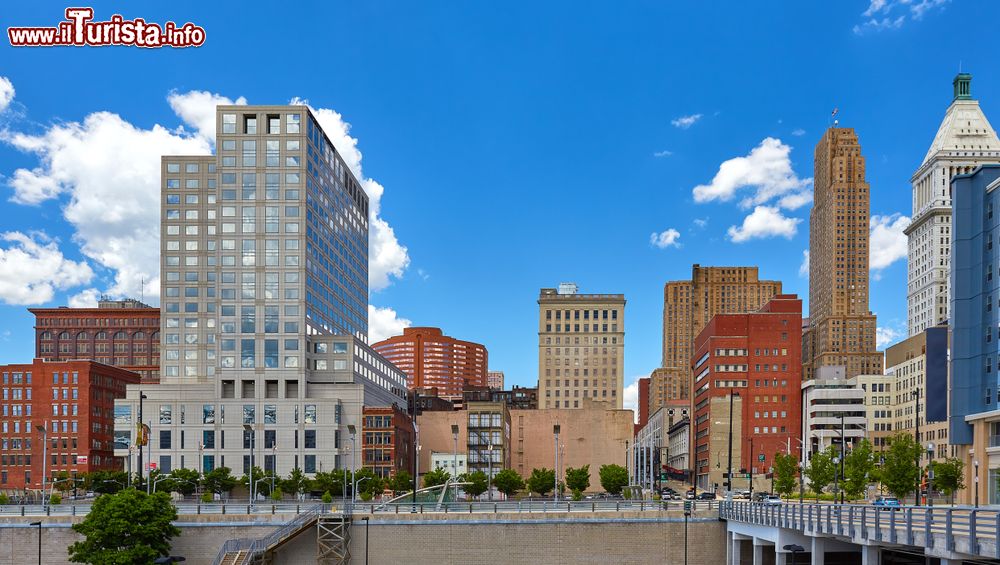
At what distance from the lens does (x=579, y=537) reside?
69.6 m

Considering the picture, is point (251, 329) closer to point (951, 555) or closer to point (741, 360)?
point (741, 360)

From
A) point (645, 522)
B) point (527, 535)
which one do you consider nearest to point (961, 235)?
point (645, 522)

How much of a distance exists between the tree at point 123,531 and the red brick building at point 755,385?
120934mm

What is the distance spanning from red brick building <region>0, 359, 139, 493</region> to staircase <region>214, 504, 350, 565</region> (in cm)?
10089

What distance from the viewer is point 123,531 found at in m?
63.2

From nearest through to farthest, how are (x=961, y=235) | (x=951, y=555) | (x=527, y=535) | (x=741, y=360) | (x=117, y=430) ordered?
(x=951, y=555)
(x=527, y=535)
(x=961, y=235)
(x=117, y=430)
(x=741, y=360)

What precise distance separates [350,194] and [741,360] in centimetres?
8041

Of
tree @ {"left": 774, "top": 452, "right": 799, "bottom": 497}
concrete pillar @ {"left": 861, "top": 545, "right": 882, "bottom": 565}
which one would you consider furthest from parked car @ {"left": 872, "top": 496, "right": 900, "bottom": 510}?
tree @ {"left": 774, "top": 452, "right": 799, "bottom": 497}

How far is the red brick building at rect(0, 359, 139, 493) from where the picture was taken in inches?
6073

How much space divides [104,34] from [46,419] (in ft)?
343

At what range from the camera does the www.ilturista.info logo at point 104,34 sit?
7044 centimetres

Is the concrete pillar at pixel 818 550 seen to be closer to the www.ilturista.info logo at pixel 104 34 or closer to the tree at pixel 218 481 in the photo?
the www.ilturista.info logo at pixel 104 34

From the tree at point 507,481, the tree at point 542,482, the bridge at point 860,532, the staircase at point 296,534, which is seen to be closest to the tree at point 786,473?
the tree at point 542,482

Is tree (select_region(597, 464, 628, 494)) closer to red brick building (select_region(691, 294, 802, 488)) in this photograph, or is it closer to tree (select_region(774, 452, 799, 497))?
tree (select_region(774, 452, 799, 497))
